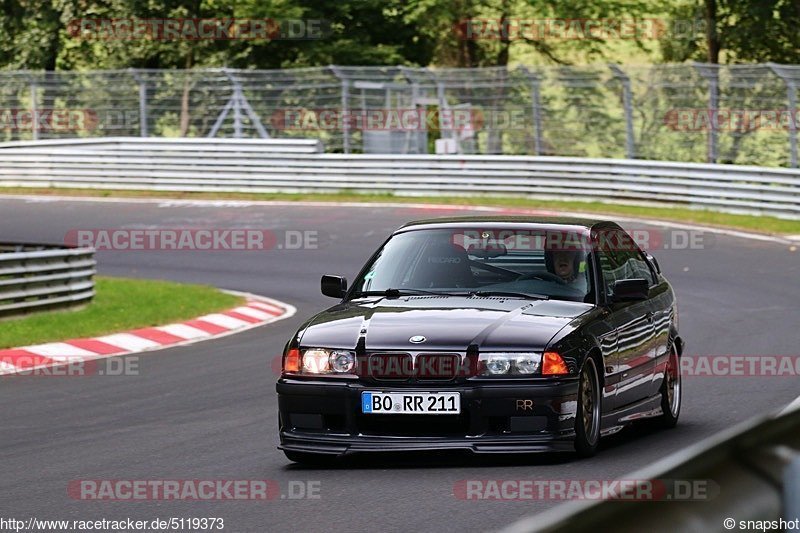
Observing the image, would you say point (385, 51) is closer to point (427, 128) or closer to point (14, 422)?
point (427, 128)

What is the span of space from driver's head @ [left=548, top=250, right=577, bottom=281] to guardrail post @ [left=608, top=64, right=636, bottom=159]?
20.3 m

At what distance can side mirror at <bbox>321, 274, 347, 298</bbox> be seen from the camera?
8836 millimetres

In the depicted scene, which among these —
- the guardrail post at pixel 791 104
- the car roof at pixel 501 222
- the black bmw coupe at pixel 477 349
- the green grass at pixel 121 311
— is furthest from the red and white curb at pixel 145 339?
the guardrail post at pixel 791 104

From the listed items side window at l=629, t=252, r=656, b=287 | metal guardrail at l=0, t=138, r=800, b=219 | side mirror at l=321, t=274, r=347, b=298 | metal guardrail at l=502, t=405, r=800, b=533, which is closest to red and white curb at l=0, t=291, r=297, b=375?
side mirror at l=321, t=274, r=347, b=298

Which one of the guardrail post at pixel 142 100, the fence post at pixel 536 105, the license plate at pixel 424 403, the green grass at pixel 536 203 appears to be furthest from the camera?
the guardrail post at pixel 142 100

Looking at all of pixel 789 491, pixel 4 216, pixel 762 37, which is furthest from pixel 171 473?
pixel 762 37

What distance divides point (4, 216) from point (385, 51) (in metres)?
15.0

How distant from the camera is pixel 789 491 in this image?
2.46 meters

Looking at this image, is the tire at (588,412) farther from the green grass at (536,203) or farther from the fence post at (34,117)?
the fence post at (34,117)

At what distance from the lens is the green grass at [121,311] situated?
14.7 m

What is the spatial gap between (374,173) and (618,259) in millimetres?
21684

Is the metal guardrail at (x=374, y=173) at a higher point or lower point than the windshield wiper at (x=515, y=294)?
lower

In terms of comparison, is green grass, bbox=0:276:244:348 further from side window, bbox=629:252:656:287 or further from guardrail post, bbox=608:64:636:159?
guardrail post, bbox=608:64:636:159

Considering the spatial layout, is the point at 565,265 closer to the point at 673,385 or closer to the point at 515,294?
the point at 515,294
